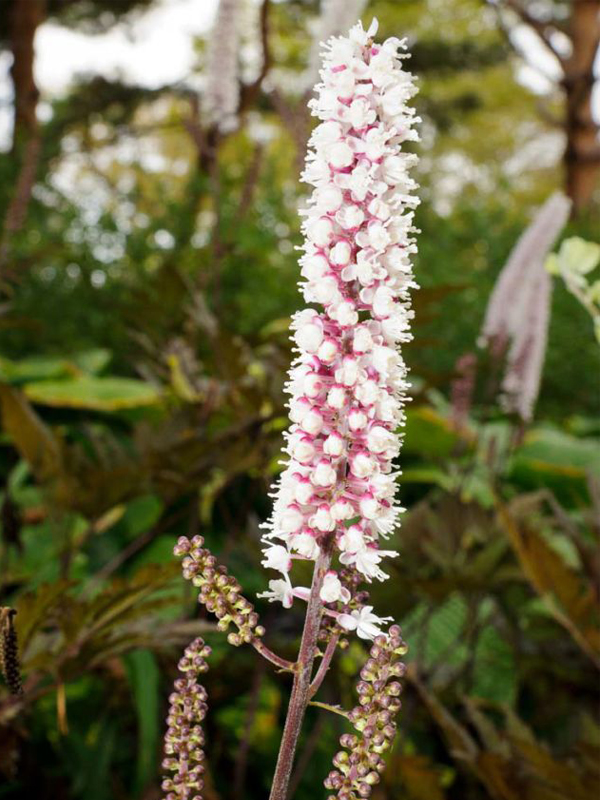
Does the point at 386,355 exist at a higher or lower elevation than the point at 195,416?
higher

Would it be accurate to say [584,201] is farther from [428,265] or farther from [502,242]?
[428,265]

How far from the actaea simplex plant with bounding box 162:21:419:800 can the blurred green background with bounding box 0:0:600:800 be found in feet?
1.67

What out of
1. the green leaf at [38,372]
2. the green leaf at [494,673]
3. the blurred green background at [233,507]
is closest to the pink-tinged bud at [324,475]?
the blurred green background at [233,507]

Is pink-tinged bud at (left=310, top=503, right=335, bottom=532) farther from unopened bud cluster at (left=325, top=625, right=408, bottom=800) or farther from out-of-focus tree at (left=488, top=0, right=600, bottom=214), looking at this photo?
out-of-focus tree at (left=488, top=0, right=600, bottom=214)

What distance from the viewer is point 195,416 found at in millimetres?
2205

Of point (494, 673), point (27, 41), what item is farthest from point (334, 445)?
point (27, 41)

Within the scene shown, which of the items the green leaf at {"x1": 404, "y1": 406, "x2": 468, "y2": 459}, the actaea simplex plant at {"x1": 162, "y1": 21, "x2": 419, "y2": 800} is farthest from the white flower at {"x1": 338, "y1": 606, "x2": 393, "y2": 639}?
the green leaf at {"x1": 404, "y1": 406, "x2": 468, "y2": 459}

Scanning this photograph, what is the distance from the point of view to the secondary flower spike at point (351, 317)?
2.07 feet

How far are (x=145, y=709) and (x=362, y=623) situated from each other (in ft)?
4.24

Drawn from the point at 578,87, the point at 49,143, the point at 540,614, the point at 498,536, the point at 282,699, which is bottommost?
the point at 282,699

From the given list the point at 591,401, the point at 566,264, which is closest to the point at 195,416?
the point at 566,264

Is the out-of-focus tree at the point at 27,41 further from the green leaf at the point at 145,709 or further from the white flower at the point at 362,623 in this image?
the white flower at the point at 362,623

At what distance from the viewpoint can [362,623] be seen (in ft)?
2.20

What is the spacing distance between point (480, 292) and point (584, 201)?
3.87 m
